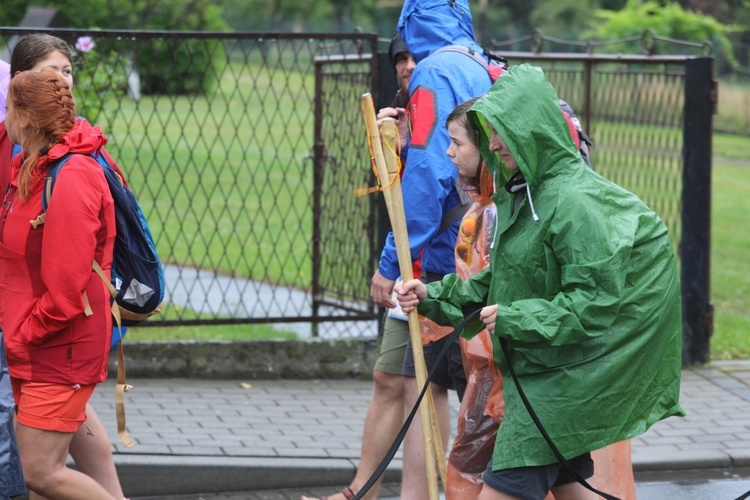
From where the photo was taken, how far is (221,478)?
527 centimetres

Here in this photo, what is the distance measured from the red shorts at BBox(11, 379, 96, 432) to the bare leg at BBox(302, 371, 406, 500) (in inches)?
48.8

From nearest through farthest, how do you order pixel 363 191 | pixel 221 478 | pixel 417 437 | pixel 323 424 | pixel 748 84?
1. pixel 363 191
2. pixel 417 437
3. pixel 221 478
4. pixel 323 424
5. pixel 748 84

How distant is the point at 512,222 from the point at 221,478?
240 cm

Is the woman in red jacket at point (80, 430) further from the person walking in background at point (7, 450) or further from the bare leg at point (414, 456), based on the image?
the bare leg at point (414, 456)

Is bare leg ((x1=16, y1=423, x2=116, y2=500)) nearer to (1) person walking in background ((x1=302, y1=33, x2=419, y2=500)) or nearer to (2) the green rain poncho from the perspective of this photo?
(1) person walking in background ((x1=302, y1=33, x2=419, y2=500))

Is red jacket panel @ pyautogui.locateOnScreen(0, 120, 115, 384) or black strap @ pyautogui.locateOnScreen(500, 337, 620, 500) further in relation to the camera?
red jacket panel @ pyautogui.locateOnScreen(0, 120, 115, 384)

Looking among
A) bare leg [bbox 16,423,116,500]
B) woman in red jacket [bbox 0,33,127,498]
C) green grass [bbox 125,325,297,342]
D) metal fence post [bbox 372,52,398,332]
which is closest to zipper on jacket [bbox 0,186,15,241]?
woman in red jacket [bbox 0,33,127,498]

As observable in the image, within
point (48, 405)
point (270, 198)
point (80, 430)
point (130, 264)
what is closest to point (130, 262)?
point (130, 264)

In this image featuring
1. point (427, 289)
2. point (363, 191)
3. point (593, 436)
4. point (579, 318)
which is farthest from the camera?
point (363, 191)

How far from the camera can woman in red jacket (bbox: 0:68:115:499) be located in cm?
373

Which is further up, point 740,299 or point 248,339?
point 248,339

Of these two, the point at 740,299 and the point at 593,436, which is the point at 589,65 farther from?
the point at 593,436

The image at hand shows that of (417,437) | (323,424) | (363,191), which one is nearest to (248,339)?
(323,424)

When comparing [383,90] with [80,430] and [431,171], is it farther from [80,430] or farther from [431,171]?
[80,430]
